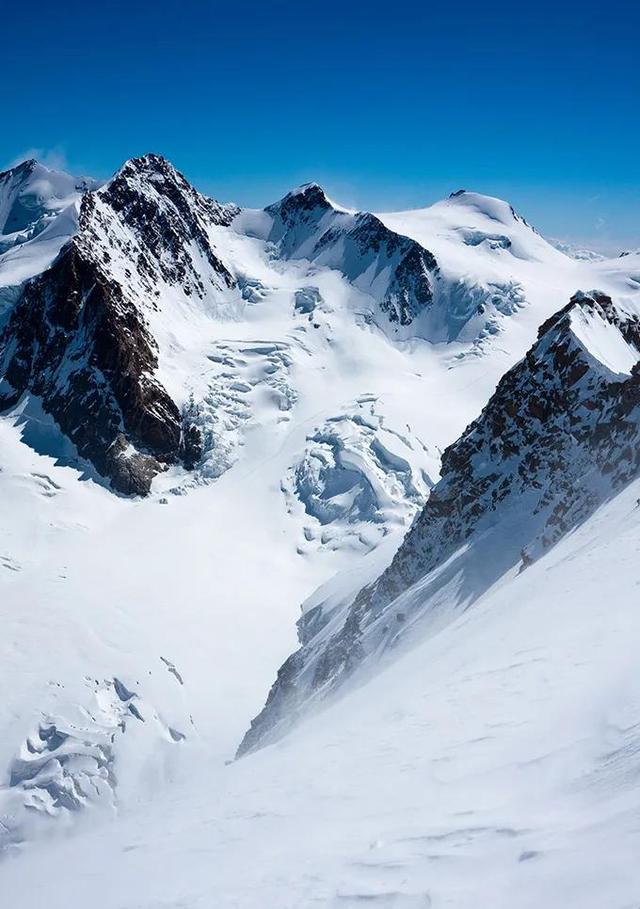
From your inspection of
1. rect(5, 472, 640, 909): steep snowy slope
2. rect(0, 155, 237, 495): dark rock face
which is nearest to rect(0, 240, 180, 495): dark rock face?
rect(0, 155, 237, 495): dark rock face

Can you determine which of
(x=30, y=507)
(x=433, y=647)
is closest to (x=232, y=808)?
(x=433, y=647)

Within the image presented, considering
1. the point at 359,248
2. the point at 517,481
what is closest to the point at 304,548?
the point at 517,481

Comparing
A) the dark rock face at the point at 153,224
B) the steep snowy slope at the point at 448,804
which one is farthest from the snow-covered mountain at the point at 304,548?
the dark rock face at the point at 153,224

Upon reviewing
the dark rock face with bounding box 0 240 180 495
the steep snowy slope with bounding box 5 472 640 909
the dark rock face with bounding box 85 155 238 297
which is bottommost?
the steep snowy slope with bounding box 5 472 640 909

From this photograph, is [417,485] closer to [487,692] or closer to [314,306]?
[314,306]

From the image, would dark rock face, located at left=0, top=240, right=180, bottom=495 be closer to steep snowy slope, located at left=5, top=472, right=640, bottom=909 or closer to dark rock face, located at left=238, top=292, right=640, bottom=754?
dark rock face, located at left=238, top=292, right=640, bottom=754

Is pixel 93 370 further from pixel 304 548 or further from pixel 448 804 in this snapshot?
pixel 448 804

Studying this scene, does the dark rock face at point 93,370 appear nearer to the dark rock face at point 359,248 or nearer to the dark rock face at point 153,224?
the dark rock face at point 153,224
